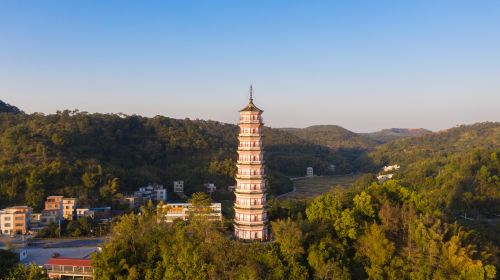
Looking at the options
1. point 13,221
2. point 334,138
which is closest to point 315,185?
point 13,221

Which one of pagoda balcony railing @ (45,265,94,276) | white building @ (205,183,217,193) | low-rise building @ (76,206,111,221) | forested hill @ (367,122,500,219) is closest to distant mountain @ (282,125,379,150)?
forested hill @ (367,122,500,219)

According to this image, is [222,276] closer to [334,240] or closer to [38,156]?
[334,240]

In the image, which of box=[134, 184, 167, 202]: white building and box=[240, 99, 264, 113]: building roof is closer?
box=[240, 99, 264, 113]: building roof

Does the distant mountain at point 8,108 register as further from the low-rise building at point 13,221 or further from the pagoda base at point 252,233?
the pagoda base at point 252,233

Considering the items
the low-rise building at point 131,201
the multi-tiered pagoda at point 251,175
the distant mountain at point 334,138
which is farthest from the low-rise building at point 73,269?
the distant mountain at point 334,138

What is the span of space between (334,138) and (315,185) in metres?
90.8

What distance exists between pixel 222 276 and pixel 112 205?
26.3 metres

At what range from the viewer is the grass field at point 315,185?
203 feet

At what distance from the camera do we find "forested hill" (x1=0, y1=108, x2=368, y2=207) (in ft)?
141

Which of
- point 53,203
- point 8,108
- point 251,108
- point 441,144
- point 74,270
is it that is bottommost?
point 74,270

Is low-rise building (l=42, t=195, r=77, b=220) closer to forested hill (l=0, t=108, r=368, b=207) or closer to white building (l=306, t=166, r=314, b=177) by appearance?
forested hill (l=0, t=108, r=368, b=207)

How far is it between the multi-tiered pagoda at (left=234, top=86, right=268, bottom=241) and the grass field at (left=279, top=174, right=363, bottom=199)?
34889 mm

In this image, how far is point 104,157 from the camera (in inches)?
2197

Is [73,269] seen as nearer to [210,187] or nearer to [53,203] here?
[53,203]
